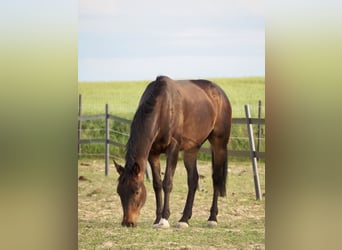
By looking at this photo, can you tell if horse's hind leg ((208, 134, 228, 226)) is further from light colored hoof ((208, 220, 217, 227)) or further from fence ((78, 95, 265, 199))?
light colored hoof ((208, 220, 217, 227))

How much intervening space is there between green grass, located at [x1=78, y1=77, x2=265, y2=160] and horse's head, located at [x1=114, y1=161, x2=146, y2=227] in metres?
0.17

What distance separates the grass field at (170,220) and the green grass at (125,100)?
0.19m

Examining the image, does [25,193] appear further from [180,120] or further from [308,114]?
[308,114]

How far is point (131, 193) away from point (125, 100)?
2.19 feet

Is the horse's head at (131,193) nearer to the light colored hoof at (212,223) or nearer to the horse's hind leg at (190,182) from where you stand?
the horse's hind leg at (190,182)

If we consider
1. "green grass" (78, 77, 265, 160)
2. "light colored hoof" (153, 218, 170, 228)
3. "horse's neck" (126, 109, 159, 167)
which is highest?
"green grass" (78, 77, 265, 160)

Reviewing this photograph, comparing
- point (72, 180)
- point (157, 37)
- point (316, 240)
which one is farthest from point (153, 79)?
point (316, 240)

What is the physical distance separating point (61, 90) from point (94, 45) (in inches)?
15.8

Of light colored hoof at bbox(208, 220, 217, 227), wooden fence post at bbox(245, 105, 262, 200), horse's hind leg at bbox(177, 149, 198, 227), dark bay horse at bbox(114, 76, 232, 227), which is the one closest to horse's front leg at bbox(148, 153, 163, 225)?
dark bay horse at bbox(114, 76, 232, 227)

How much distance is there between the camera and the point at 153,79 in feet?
21.1

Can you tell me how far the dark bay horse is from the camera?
6438 mm

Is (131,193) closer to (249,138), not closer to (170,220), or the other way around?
(170,220)

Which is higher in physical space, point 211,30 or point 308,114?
point 211,30

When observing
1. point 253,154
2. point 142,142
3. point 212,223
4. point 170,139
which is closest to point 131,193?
point 142,142
